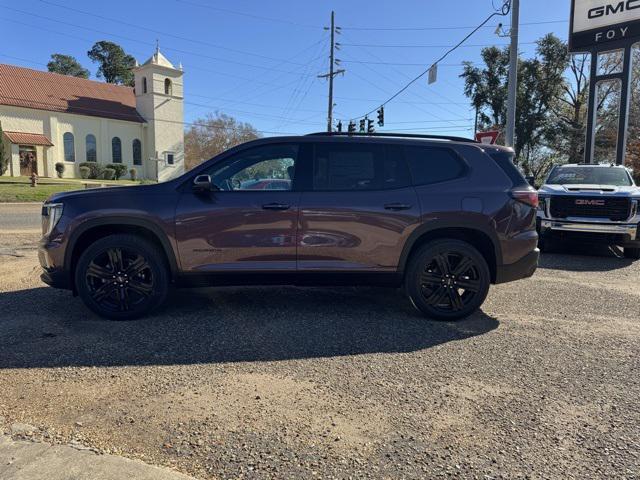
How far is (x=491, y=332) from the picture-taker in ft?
15.8

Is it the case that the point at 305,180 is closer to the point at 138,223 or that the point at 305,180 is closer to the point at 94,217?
the point at 138,223

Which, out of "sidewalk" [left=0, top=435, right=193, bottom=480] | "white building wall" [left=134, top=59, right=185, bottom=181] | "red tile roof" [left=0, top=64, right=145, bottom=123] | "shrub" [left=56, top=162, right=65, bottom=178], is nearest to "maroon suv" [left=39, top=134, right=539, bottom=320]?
"sidewalk" [left=0, top=435, right=193, bottom=480]

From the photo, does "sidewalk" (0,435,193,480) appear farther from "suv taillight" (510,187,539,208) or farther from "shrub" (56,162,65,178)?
"shrub" (56,162,65,178)

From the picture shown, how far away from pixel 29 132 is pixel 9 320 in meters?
47.1

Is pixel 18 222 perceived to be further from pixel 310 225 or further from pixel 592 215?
pixel 592 215

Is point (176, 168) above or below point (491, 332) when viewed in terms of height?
above

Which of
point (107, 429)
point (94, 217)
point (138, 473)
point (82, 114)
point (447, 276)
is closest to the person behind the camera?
point (138, 473)

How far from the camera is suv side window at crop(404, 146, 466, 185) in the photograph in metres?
4.96

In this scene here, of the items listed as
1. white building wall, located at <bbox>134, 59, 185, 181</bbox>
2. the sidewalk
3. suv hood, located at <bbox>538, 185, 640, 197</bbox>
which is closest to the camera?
the sidewalk

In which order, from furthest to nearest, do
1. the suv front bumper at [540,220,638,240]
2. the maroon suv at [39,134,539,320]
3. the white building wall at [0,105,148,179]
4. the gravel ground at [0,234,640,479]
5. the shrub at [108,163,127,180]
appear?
1. the shrub at [108,163,127,180]
2. the white building wall at [0,105,148,179]
3. the suv front bumper at [540,220,638,240]
4. the maroon suv at [39,134,539,320]
5. the gravel ground at [0,234,640,479]

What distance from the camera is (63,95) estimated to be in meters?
48.1

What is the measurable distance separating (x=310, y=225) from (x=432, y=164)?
1411 mm

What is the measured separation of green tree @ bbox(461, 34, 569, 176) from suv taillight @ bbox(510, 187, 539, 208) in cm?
3582

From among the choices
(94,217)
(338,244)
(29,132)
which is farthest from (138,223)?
(29,132)
